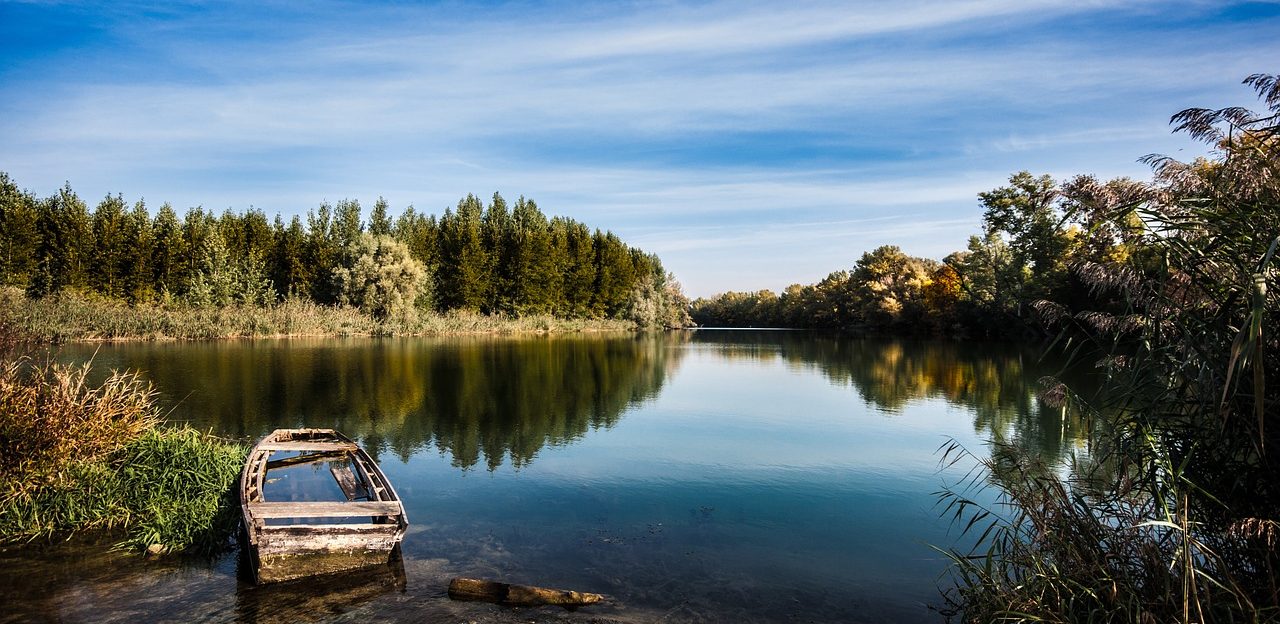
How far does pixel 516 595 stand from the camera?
680 centimetres

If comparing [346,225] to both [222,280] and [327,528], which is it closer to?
[222,280]

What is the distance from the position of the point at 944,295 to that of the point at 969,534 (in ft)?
182

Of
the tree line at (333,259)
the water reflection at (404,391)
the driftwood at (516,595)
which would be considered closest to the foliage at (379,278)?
the tree line at (333,259)

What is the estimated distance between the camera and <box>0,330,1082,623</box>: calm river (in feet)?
22.5

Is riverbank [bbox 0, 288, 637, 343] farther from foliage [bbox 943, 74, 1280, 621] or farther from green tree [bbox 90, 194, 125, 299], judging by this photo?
foliage [bbox 943, 74, 1280, 621]

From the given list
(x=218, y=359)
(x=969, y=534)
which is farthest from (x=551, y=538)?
(x=218, y=359)

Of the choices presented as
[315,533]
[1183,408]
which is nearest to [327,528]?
[315,533]

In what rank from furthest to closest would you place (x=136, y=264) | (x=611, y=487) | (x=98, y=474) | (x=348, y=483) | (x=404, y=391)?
(x=136, y=264)
(x=404, y=391)
(x=611, y=487)
(x=348, y=483)
(x=98, y=474)

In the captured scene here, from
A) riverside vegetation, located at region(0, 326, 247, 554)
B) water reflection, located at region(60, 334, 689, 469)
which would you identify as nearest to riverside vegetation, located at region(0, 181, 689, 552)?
riverside vegetation, located at region(0, 326, 247, 554)

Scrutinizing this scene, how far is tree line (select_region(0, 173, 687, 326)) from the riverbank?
2265 mm

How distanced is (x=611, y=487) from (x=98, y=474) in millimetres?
7009

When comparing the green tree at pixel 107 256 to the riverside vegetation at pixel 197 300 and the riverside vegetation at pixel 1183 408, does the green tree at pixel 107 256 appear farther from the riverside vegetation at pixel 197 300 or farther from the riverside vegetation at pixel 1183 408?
the riverside vegetation at pixel 1183 408

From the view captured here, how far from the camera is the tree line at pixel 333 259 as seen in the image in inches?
1583

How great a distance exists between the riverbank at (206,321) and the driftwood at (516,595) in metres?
27.4
